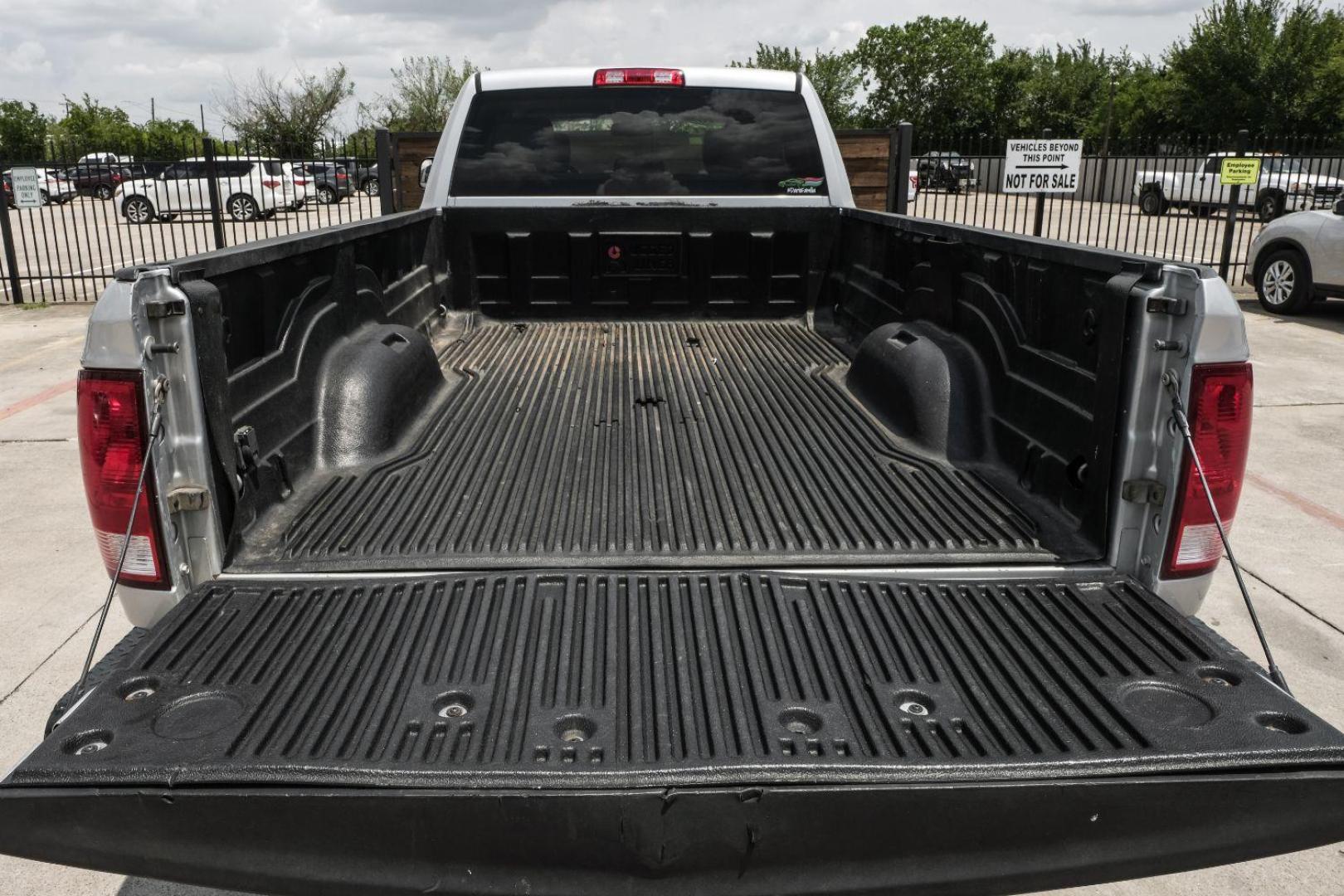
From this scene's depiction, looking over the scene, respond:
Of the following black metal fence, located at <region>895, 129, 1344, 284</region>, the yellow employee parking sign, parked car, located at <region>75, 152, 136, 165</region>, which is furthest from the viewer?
parked car, located at <region>75, 152, 136, 165</region>

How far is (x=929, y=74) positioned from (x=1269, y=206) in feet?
191

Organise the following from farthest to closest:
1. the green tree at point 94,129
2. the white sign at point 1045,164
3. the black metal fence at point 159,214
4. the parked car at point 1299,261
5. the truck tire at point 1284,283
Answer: the green tree at point 94,129 → the black metal fence at point 159,214 → the white sign at point 1045,164 → the truck tire at point 1284,283 → the parked car at point 1299,261

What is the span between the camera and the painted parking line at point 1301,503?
5223 millimetres

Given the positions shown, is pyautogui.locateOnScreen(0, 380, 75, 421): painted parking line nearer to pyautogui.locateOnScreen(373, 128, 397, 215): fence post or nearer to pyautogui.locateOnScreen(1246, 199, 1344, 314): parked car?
pyautogui.locateOnScreen(373, 128, 397, 215): fence post

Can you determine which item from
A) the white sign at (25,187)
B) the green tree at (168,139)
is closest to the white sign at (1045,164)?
the white sign at (25,187)

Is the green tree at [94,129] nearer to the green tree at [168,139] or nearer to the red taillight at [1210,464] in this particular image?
the green tree at [168,139]

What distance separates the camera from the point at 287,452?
2.76 meters

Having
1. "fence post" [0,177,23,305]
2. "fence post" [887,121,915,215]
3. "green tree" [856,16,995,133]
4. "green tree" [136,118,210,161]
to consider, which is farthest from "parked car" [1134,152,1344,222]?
"green tree" [856,16,995,133]

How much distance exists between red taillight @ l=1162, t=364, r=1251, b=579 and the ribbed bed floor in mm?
310

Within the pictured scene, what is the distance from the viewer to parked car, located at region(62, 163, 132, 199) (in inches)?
634

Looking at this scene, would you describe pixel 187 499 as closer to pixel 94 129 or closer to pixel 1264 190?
pixel 1264 190

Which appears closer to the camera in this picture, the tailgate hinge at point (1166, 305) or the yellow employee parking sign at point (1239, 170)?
the tailgate hinge at point (1166, 305)

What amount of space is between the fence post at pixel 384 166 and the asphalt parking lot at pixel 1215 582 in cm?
279

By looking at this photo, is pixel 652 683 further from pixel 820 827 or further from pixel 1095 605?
pixel 1095 605
